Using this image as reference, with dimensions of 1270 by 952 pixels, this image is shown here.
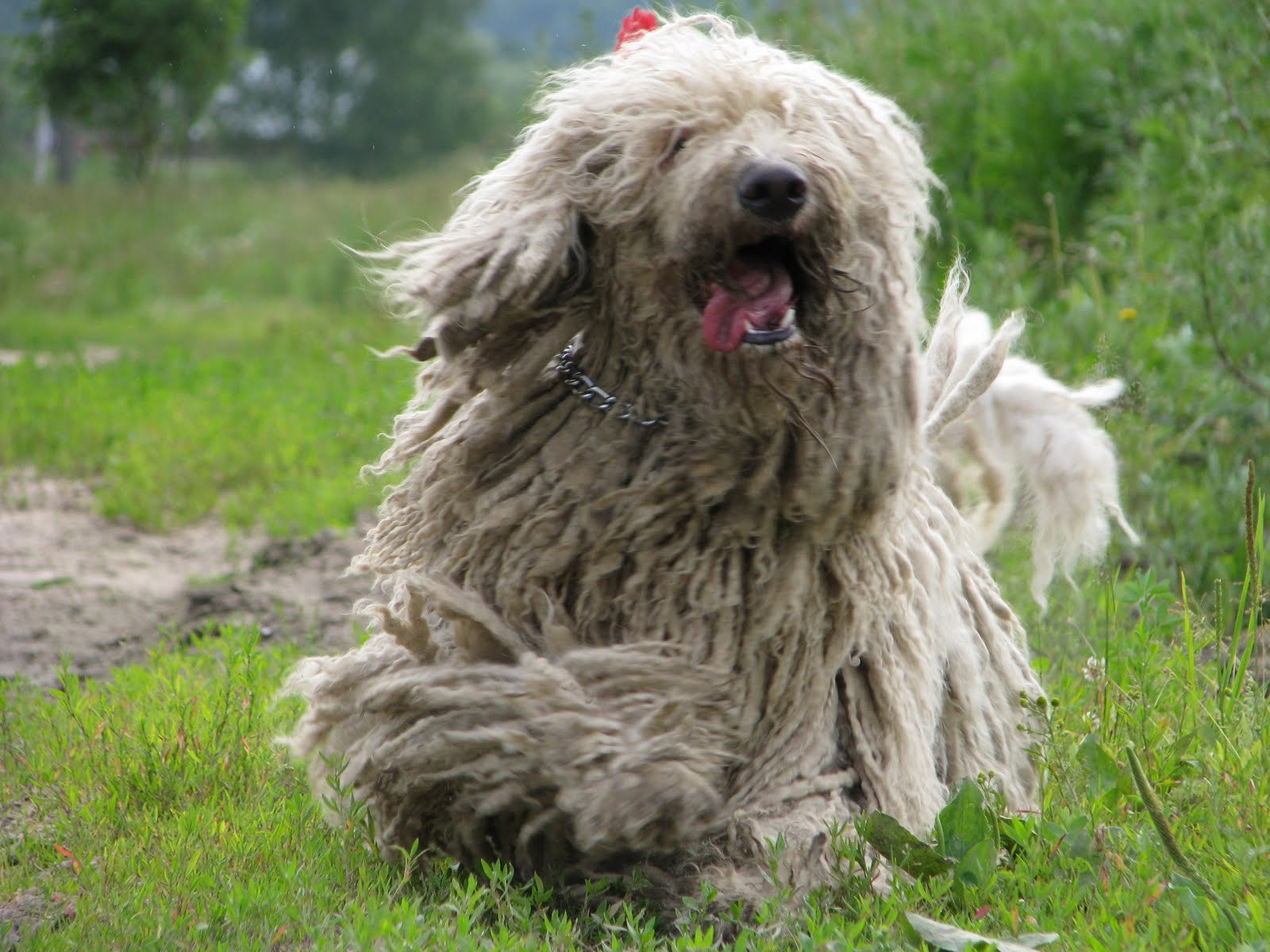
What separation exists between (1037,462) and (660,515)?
1752mm

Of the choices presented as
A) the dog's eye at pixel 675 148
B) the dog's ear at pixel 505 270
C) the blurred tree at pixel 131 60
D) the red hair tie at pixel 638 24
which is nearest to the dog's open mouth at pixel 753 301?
the dog's eye at pixel 675 148

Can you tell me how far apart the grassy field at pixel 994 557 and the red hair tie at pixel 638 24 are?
2.29 feet

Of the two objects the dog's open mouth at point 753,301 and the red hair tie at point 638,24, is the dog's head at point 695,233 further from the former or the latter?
the red hair tie at point 638,24

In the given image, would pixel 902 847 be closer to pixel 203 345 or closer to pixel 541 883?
pixel 541 883

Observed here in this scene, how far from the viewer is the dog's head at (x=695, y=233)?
10.0ft

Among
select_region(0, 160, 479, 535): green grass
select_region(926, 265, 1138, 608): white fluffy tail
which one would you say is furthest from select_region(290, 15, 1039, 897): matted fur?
select_region(926, 265, 1138, 608): white fluffy tail

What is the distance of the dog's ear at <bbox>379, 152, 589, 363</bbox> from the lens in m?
3.22

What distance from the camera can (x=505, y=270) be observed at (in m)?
3.23

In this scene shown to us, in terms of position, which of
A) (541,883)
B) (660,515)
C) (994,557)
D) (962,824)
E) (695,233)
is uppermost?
(695,233)

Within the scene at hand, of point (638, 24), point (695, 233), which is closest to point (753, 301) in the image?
point (695, 233)

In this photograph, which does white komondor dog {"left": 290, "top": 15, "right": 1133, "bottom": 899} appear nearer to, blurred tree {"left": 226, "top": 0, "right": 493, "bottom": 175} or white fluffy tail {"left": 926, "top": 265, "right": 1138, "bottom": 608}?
white fluffy tail {"left": 926, "top": 265, "right": 1138, "bottom": 608}

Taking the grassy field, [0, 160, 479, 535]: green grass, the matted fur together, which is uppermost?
the matted fur

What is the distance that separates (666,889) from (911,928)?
0.52 m

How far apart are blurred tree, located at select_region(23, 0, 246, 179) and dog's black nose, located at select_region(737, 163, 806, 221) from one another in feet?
35.3
